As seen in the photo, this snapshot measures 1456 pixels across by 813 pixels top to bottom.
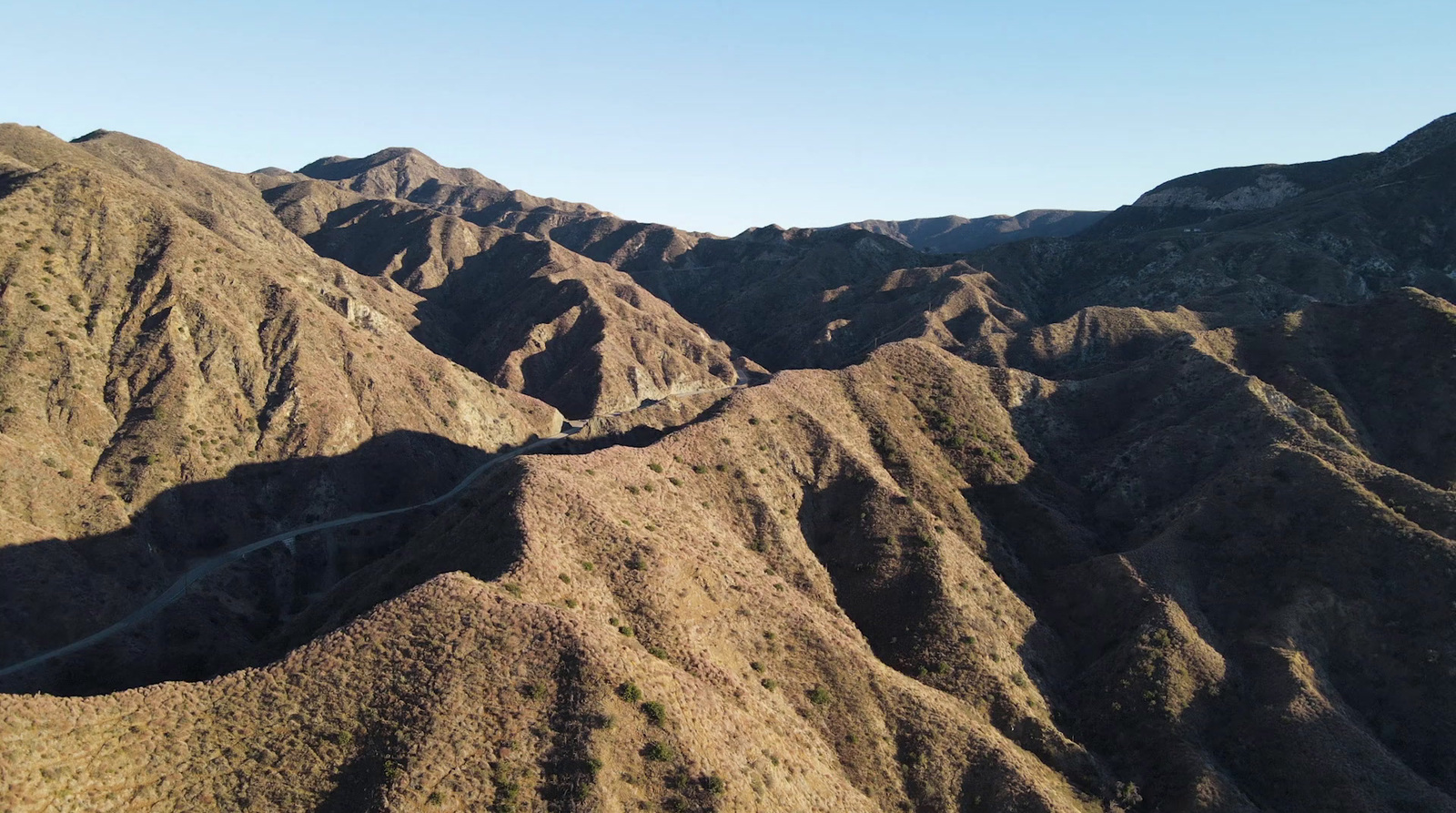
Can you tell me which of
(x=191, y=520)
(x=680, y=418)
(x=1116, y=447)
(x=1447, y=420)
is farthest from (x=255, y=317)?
(x=1447, y=420)

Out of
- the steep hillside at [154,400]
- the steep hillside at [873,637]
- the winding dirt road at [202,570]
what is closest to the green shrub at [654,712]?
the steep hillside at [873,637]

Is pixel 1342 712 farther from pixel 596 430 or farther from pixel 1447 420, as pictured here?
pixel 596 430

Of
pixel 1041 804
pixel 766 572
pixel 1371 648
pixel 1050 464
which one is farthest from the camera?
pixel 1050 464

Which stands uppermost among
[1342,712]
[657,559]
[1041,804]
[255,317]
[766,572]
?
[255,317]

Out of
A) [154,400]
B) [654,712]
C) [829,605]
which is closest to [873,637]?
[829,605]

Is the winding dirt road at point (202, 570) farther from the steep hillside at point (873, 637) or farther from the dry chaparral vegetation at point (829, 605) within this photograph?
the steep hillside at point (873, 637)

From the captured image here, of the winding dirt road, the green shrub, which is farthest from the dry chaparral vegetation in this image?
the winding dirt road

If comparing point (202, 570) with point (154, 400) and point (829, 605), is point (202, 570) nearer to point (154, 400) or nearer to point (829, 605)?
point (154, 400)

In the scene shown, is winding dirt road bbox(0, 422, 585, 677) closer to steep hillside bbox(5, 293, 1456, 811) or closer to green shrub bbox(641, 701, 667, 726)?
steep hillside bbox(5, 293, 1456, 811)
